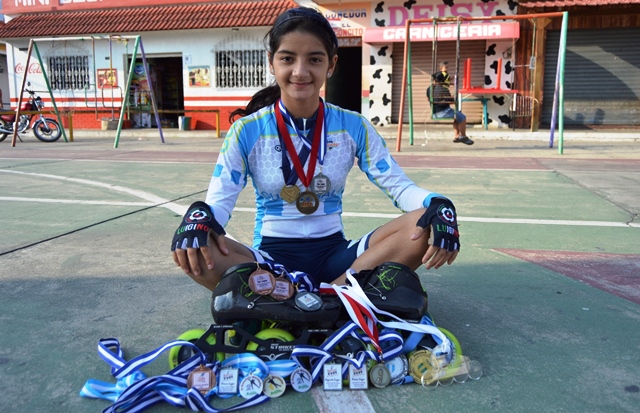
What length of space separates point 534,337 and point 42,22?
19.3 metres

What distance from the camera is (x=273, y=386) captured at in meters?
1.76

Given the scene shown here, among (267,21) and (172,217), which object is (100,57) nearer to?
(267,21)

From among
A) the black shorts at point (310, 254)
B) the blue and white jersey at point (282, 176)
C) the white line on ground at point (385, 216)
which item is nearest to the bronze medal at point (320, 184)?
the blue and white jersey at point (282, 176)

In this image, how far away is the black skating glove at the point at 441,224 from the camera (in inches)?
76.2

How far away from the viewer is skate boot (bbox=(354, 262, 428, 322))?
1.97m

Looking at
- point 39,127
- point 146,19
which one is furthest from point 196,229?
point 146,19

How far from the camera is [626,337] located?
221 cm

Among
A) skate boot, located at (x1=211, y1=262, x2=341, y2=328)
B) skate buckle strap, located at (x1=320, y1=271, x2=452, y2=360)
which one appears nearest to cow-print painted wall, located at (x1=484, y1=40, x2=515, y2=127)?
skate buckle strap, located at (x1=320, y1=271, x2=452, y2=360)

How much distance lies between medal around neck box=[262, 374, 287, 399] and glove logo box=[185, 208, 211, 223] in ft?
1.94

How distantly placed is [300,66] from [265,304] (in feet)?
3.13

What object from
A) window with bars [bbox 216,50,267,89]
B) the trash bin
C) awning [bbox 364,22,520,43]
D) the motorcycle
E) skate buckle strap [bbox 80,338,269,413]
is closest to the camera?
skate buckle strap [bbox 80,338,269,413]

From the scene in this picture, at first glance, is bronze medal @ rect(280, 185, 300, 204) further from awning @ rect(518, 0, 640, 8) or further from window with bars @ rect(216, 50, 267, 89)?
window with bars @ rect(216, 50, 267, 89)

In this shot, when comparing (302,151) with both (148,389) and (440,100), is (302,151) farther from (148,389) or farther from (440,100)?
(440,100)

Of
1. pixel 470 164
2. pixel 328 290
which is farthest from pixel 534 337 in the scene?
pixel 470 164
